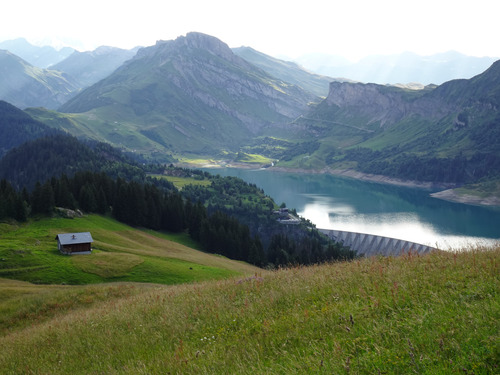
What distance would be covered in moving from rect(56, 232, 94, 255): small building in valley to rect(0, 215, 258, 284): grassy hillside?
1271 mm

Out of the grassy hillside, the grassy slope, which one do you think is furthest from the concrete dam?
the grassy slope

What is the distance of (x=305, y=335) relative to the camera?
1154 centimetres

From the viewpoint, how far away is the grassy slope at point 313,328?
905 cm

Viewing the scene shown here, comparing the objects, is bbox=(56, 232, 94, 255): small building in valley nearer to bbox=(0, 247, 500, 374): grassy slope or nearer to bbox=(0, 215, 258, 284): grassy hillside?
bbox=(0, 215, 258, 284): grassy hillside

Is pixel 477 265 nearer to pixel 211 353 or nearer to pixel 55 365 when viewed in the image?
pixel 211 353

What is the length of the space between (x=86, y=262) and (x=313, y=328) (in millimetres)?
52271

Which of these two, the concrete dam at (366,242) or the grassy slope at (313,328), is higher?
the grassy slope at (313,328)

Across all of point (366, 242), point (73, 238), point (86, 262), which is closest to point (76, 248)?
point (73, 238)

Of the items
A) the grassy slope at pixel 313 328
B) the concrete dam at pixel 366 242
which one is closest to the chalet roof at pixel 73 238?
the grassy slope at pixel 313 328

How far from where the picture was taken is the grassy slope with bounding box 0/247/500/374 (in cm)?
905

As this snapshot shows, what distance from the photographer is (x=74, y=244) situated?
6128 centimetres

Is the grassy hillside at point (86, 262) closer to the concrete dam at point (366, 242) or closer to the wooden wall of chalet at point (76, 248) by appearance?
the wooden wall of chalet at point (76, 248)

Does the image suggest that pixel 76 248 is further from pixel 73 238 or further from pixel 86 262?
pixel 86 262

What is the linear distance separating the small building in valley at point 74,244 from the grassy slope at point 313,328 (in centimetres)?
4356
